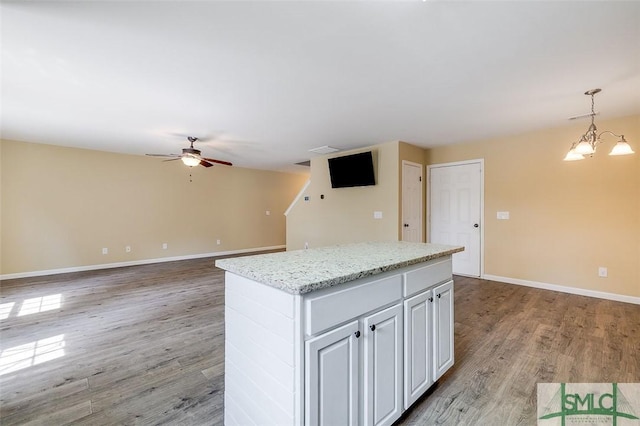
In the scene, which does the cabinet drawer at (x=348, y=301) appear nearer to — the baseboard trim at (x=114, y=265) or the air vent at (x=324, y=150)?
the air vent at (x=324, y=150)

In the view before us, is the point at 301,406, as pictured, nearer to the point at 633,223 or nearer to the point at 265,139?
the point at 265,139

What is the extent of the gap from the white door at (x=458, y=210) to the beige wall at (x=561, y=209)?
161mm

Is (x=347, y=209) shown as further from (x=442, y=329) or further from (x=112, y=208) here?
(x=112, y=208)

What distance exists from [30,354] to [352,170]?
475cm

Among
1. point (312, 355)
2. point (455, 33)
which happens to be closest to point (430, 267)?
point (312, 355)

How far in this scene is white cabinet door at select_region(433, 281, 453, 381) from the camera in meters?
1.80

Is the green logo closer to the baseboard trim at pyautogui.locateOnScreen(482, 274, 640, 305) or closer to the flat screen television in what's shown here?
the baseboard trim at pyautogui.locateOnScreen(482, 274, 640, 305)

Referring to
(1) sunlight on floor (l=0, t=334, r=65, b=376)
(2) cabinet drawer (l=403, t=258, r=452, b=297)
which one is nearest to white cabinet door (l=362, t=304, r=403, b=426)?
(2) cabinet drawer (l=403, t=258, r=452, b=297)

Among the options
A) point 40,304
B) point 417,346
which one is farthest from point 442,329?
point 40,304

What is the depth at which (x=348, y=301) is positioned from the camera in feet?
4.06


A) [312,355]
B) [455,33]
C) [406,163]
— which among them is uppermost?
[455,33]

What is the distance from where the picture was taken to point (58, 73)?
93.9 inches

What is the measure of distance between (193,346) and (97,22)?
2592 millimetres

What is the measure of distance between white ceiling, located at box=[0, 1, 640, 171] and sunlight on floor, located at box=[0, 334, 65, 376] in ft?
8.08
